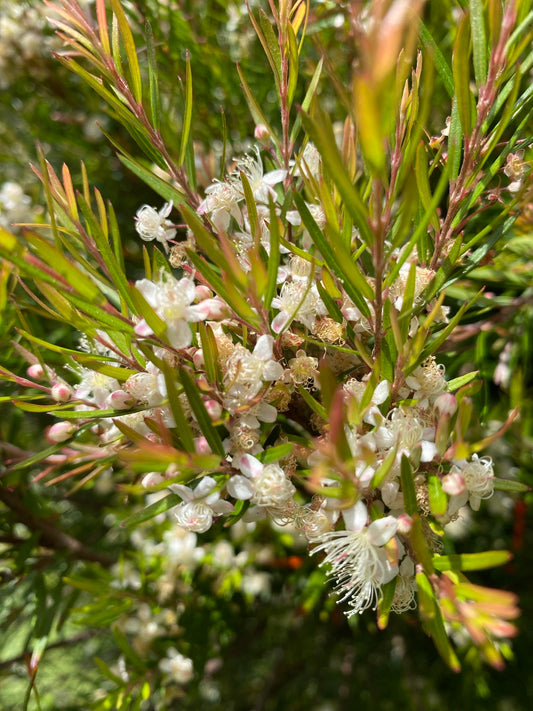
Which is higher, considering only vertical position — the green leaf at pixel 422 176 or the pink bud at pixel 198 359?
the green leaf at pixel 422 176

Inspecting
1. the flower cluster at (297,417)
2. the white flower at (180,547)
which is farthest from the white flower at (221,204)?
the white flower at (180,547)

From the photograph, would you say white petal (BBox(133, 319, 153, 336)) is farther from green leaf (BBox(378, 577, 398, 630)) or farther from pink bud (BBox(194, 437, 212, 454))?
green leaf (BBox(378, 577, 398, 630))

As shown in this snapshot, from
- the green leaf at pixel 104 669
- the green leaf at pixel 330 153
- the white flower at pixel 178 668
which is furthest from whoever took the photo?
the white flower at pixel 178 668

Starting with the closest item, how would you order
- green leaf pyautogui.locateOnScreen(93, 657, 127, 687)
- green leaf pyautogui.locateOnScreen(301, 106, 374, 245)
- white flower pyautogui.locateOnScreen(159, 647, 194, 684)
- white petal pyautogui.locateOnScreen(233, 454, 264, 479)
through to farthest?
green leaf pyautogui.locateOnScreen(301, 106, 374, 245) → white petal pyautogui.locateOnScreen(233, 454, 264, 479) → green leaf pyautogui.locateOnScreen(93, 657, 127, 687) → white flower pyautogui.locateOnScreen(159, 647, 194, 684)

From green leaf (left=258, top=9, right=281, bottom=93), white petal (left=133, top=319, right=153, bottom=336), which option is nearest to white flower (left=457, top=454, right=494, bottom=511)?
white petal (left=133, top=319, right=153, bottom=336)

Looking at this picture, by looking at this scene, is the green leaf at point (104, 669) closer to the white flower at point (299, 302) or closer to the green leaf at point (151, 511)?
the green leaf at point (151, 511)

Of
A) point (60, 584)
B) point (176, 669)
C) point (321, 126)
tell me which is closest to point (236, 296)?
point (321, 126)

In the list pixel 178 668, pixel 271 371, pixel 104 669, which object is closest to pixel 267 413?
pixel 271 371
